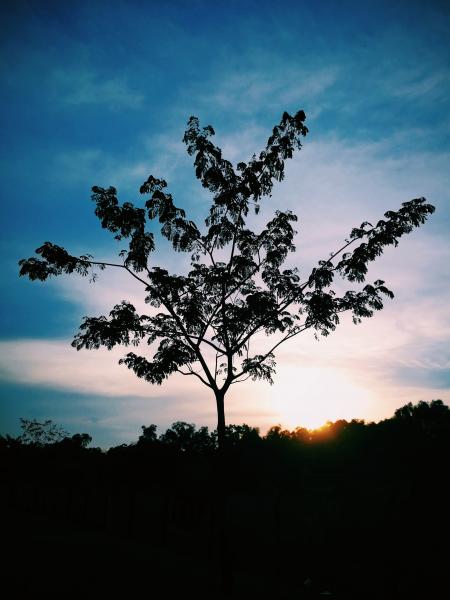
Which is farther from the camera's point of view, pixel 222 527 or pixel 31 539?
pixel 31 539

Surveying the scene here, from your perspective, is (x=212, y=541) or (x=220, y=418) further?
(x=212, y=541)

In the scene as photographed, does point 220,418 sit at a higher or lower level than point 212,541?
higher

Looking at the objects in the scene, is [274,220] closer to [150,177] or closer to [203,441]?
[150,177]

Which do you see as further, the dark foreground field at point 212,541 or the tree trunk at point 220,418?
the tree trunk at point 220,418

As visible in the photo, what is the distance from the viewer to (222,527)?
10.1 meters

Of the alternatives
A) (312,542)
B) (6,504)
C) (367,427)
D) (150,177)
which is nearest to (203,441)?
(367,427)

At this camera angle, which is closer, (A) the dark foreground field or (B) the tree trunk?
(A) the dark foreground field

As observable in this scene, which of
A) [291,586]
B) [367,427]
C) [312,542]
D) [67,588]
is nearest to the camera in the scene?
[67,588]

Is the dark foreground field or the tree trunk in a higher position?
the tree trunk

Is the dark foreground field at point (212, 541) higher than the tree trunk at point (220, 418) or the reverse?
the reverse

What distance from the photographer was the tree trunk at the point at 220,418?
1151 centimetres

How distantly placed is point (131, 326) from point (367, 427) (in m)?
83.6

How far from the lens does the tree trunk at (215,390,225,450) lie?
453 inches

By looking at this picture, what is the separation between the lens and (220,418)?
11.7m
